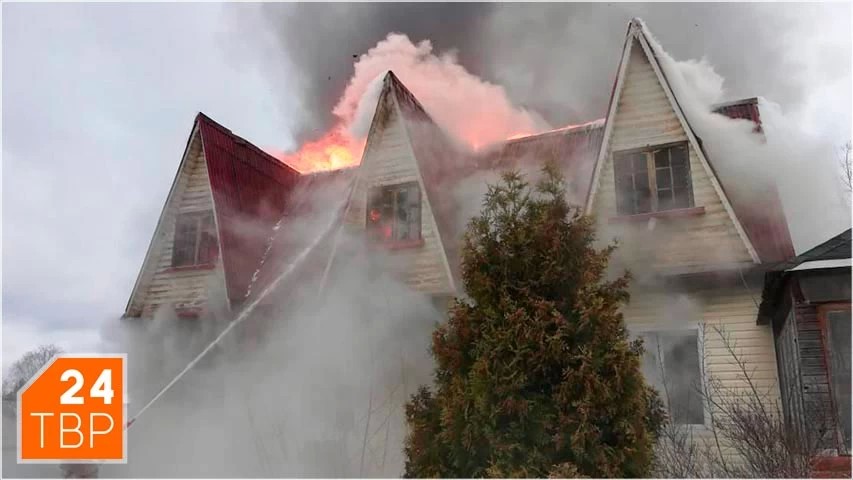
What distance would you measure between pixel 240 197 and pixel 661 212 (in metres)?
7.45

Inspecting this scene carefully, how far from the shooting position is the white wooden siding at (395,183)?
32.6ft

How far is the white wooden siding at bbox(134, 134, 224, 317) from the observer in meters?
11.4

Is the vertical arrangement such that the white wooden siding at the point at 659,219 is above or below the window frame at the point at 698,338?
above

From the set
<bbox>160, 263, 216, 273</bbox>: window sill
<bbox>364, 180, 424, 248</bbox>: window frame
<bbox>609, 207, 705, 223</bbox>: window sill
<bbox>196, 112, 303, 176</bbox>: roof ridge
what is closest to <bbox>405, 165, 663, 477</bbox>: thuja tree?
<bbox>609, 207, 705, 223</bbox>: window sill

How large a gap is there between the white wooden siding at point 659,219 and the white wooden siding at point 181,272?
260 inches

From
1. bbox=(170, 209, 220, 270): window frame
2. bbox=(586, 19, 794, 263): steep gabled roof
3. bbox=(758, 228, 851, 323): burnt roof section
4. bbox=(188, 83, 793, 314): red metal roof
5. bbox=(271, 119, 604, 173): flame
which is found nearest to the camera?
bbox=(758, 228, 851, 323): burnt roof section

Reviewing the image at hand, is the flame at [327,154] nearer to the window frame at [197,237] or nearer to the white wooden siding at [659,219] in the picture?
the window frame at [197,237]

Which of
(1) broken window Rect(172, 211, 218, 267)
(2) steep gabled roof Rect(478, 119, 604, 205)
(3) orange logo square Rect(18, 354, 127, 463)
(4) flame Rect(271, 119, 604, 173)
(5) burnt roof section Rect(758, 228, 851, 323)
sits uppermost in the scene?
(4) flame Rect(271, 119, 604, 173)

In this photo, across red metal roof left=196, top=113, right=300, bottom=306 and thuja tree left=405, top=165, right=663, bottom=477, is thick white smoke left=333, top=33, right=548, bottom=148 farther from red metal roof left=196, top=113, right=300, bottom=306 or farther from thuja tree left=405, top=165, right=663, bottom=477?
thuja tree left=405, top=165, right=663, bottom=477

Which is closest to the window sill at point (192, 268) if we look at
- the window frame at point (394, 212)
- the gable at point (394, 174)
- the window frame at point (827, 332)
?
the gable at point (394, 174)

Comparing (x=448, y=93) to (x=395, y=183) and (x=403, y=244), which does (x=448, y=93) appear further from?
(x=403, y=244)

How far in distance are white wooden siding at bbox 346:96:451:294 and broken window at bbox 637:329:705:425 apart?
3.05 metres

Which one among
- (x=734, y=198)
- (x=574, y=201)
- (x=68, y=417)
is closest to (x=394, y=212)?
(x=574, y=201)

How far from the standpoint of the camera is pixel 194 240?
11781mm
